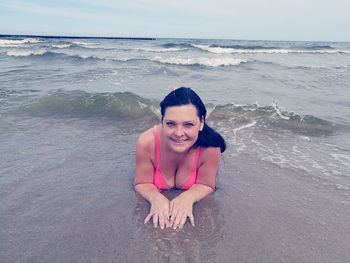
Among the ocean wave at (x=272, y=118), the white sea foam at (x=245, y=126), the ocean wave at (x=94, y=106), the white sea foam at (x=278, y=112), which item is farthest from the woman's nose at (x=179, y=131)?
the white sea foam at (x=278, y=112)

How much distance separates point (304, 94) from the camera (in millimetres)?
10031

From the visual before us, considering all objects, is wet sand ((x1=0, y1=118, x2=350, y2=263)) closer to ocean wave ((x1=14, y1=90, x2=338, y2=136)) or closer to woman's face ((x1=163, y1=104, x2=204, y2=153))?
woman's face ((x1=163, y1=104, x2=204, y2=153))

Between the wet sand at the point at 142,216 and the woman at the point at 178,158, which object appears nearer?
the wet sand at the point at 142,216

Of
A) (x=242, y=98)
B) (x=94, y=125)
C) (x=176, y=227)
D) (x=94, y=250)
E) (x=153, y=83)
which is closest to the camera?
(x=94, y=250)

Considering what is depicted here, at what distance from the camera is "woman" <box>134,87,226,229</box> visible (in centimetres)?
299

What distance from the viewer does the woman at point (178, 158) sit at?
2992 millimetres

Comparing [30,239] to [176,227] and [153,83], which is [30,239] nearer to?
[176,227]

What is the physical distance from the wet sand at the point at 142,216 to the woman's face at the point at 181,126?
66 centimetres

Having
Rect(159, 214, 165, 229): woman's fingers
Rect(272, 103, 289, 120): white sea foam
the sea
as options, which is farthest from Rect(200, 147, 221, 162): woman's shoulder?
Rect(272, 103, 289, 120): white sea foam

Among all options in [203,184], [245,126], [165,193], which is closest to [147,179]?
[165,193]

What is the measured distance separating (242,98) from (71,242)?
6.91 meters

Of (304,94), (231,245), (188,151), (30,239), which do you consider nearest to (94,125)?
(188,151)

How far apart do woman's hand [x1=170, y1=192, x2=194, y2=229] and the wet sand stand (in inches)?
2.5

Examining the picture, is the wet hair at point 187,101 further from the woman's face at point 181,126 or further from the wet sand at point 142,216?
the wet sand at point 142,216
